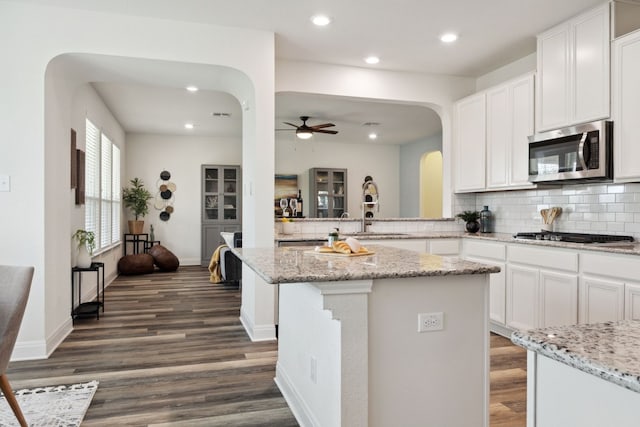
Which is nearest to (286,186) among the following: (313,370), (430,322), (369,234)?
(369,234)

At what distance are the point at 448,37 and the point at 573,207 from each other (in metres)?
1.89

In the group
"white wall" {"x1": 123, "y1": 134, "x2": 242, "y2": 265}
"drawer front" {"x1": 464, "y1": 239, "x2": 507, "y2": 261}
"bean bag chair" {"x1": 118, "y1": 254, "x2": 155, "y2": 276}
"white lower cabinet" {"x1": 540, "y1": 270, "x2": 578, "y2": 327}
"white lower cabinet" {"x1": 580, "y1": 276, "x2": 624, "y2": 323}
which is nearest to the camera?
"white lower cabinet" {"x1": 580, "y1": 276, "x2": 624, "y2": 323}

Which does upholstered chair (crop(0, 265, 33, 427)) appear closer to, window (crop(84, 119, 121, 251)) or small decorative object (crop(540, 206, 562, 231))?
window (crop(84, 119, 121, 251))

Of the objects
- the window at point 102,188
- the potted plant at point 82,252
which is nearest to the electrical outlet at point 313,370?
the potted plant at point 82,252

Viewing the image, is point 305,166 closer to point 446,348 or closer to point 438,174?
point 438,174

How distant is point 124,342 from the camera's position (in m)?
3.70

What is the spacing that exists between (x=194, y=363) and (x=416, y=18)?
3211 millimetres

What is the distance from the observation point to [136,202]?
26.7 feet

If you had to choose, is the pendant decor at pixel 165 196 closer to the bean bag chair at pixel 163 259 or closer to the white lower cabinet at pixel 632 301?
the bean bag chair at pixel 163 259

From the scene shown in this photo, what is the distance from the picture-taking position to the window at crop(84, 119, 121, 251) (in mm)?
5477

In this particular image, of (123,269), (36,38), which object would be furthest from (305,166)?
(36,38)

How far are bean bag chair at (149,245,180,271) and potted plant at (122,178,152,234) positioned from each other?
2.02ft

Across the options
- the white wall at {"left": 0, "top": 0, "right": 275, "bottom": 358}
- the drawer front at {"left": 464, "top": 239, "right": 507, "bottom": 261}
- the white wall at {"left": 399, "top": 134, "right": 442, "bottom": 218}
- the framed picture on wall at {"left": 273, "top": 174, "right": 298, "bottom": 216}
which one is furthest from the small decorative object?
the framed picture on wall at {"left": 273, "top": 174, "right": 298, "bottom": 216}

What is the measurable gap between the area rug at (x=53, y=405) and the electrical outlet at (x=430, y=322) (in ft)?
6.07
